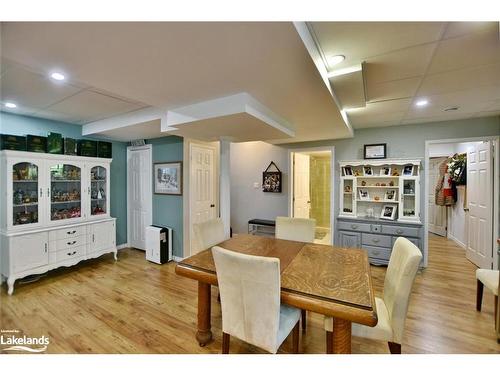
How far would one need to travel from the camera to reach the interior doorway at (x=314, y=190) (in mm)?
4430

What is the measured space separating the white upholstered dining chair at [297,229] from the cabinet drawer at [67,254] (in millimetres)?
2830

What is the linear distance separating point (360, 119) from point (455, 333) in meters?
2.50

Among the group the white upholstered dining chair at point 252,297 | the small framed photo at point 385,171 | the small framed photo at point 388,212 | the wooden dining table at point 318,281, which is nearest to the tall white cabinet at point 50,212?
the wooden dining table at point 318,281

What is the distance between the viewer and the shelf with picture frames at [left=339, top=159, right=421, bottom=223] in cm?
325

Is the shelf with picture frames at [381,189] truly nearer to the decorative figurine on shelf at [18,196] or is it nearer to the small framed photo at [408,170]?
the small framed photo at [408,170]

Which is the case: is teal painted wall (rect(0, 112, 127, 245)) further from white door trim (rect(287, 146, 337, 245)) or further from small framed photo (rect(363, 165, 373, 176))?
small framed photo (rect(363, 165, 373, 176))

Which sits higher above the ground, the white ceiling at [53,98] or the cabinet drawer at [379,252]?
the white ceiling at [53,98]

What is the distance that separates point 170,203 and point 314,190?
3670 mm

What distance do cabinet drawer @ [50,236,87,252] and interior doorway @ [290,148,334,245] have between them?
3.50 meters

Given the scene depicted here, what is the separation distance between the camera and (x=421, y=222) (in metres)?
3.20

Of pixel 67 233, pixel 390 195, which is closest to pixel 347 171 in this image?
pixel 390 195

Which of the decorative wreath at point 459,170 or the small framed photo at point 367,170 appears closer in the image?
the decorative wreath at point 459,170
